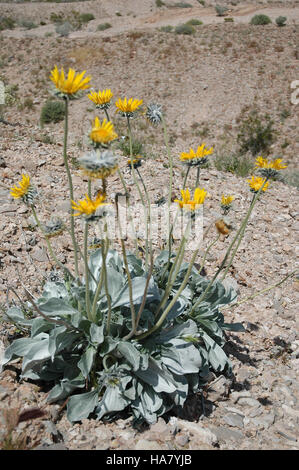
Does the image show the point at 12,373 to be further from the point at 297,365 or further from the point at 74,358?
the point at 297,365

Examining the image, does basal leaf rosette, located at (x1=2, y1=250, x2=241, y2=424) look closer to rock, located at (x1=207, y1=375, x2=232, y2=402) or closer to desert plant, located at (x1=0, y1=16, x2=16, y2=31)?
rock, located at (x1=207, y1=375, x2=232, y2=402)

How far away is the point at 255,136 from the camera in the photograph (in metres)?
16.9

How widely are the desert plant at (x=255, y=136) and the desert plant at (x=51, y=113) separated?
844 centimetres

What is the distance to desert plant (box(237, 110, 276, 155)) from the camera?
16562 mm

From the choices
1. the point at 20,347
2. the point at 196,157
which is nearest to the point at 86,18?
the point at 196,157

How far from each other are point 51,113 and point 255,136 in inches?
377

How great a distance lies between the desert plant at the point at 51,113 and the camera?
17109 mm

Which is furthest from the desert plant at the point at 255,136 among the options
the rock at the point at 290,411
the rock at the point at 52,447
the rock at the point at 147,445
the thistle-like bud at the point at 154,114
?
the rock at the point at 52,447

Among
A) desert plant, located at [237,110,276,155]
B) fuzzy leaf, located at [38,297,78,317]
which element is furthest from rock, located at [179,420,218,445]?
desert plant, located at [237,110,276,155]

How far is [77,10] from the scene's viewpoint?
41.8m

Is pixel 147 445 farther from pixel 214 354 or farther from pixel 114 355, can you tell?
pixel 214 354

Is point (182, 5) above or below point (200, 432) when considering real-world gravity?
above

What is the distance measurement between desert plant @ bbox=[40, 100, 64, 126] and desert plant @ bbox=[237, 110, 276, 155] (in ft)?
27.7
